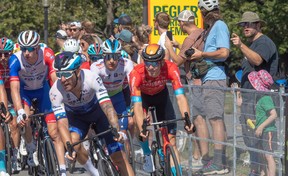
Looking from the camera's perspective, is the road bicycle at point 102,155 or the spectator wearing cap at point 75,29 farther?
the spectator wearing cap at point 75,29

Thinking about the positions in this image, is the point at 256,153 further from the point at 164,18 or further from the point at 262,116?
the point at 164,18

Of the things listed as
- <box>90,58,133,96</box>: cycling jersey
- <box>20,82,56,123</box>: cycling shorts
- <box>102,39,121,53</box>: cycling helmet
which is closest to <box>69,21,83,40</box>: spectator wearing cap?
<box>20,82,56,123</box>: cycling shorts

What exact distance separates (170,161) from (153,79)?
1.10 meters

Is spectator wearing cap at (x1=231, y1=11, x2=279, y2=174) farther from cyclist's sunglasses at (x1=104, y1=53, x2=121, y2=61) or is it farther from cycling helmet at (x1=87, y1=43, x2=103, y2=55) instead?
cycling helmet at (x1=87, y1=43, x2=103, y2=55)

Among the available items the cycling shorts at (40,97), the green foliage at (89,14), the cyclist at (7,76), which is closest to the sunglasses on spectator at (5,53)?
the cyclist at (7,76)

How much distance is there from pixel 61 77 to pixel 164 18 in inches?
148

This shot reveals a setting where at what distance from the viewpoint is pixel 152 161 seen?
34.7 feet

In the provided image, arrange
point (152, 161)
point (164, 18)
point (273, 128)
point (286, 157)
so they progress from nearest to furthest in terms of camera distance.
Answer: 1. point (286, 157)
2. point (273, 128)
3. point (152, 161)
4. point (164, 18)

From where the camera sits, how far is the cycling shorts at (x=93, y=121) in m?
9.99

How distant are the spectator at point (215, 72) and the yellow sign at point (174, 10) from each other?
160 inches

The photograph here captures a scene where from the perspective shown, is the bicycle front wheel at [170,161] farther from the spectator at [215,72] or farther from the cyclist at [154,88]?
the spectator at [215,72]

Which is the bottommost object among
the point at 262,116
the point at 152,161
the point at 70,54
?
the point at 152,161

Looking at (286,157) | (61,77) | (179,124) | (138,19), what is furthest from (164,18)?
(138,19)

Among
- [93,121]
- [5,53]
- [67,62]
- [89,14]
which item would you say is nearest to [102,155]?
[93,121]
